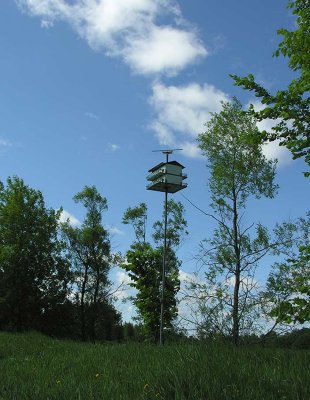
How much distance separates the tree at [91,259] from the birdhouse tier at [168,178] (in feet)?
73.6

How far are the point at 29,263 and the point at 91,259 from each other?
5732mm

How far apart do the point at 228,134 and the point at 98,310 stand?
29467 millimetres

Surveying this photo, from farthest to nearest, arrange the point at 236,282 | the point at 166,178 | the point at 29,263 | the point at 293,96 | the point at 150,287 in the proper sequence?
the point at 29,263
the point at 150,287
the point at 166,178
the point at 236,282
the point at 293,96

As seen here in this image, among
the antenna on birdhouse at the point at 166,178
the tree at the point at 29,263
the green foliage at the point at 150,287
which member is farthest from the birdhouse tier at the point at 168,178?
the tree at the point at 29,263

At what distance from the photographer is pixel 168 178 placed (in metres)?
20.1

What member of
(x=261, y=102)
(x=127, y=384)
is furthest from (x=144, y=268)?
(x=127, y=384)

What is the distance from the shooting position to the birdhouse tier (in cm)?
2019

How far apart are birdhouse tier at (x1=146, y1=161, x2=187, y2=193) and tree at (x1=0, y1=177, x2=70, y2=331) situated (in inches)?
827

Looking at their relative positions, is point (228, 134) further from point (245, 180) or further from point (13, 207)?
point (13, 207)

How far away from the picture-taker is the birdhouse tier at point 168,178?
20188 millimetres

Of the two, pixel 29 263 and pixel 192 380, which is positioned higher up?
pixel 29 263

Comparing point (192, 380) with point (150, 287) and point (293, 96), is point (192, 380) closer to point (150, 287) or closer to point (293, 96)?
point (293, 96)

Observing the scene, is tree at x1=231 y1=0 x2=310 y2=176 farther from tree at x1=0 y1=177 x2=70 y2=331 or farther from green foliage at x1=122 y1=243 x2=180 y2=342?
tree at x1=0 y1=177 x2=70 y2=331

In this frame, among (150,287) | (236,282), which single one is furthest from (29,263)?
(236,282)
